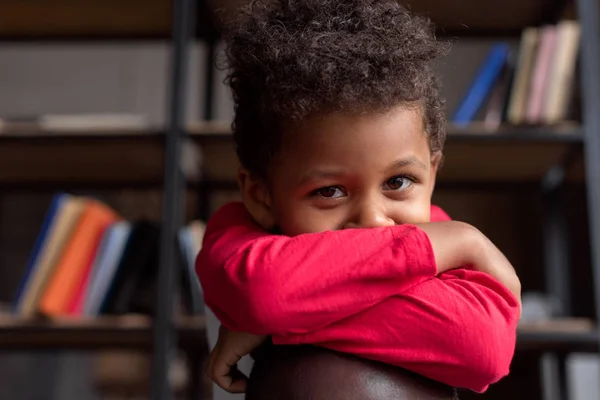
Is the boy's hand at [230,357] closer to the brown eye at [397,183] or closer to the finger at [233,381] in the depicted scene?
the finger at [233,381]

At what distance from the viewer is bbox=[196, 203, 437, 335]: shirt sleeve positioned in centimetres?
65

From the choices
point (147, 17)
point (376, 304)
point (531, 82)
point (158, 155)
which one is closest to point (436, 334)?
point (376, 304)

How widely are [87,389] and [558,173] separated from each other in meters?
2.36

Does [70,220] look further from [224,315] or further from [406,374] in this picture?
[406,374]

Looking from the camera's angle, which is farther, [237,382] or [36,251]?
[36,251]

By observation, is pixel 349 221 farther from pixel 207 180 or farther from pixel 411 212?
pixel 207 180

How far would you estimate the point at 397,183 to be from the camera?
2.41 ft

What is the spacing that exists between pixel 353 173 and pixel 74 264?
1.39 m

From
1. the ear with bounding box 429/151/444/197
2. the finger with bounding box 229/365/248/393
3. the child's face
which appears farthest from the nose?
the finger with bounding box 229/365/248/393

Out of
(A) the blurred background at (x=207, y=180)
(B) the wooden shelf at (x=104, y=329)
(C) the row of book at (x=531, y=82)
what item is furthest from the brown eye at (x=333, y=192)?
(C) the row of book at (x=531, y=82)

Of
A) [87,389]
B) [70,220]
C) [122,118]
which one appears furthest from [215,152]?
[87,389]

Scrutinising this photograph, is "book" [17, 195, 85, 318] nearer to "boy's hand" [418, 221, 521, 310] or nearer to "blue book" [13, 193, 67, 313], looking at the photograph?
"blue book" [13, 193, 67, 313]

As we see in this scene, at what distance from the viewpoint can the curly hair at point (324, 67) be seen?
0.71m

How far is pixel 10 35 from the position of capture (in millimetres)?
2367
